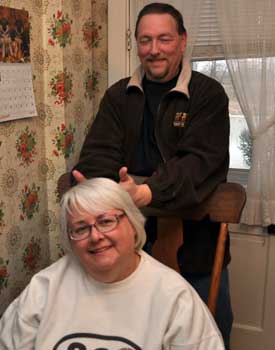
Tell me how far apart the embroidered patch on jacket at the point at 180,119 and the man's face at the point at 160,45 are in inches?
5.5

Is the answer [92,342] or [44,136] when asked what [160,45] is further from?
[92,342]

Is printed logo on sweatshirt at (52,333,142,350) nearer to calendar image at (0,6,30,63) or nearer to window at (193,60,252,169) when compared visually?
calendar image at (0,6,30,63)

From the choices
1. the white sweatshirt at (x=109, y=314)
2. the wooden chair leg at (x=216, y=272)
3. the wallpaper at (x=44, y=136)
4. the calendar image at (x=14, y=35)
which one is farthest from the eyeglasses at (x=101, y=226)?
the calendar image at (x=14, y=35)

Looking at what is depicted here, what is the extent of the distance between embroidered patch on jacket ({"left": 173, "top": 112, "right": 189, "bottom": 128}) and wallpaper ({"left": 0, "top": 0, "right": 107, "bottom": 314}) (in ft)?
1.68

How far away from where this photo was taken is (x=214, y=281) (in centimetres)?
129

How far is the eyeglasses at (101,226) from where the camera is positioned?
1084 mm

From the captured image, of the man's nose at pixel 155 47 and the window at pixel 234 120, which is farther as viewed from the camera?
the window at pixel 234 120

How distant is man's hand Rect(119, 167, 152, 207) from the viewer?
3.80ft

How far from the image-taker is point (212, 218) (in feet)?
4.42

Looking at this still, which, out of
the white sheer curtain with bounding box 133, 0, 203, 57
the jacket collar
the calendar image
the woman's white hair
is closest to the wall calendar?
the calendar image

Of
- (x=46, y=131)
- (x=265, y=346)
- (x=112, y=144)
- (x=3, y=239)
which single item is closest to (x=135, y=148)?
(x=112, y=144)

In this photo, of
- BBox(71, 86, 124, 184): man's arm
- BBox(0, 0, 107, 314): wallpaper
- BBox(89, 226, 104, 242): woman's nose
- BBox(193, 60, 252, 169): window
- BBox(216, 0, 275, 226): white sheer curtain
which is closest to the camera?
BBox(89, 226, 104, 242): woman's nose

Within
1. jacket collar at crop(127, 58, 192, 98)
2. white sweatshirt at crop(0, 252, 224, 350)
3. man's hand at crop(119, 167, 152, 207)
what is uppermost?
jacket collar at crop(127, 58, 192, 98)

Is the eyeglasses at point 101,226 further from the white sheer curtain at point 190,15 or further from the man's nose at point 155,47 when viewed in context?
the white sheer curtain at point 190,15
